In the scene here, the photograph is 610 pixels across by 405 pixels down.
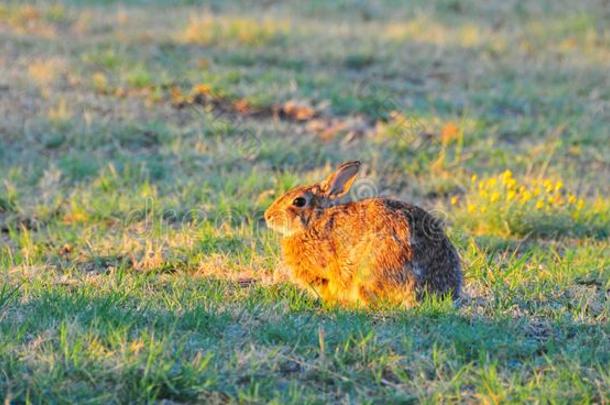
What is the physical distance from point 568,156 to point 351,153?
2.06 m

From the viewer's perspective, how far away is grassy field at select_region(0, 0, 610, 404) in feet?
15.7

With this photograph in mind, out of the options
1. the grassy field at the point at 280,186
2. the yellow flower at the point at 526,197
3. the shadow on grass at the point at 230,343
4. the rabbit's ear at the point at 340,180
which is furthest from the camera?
the yellow flower at the point at 526,197

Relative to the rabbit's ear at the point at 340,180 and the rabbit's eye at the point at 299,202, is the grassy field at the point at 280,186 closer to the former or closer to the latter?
the rabbit's eye at the point at 299,202

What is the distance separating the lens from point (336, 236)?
5898 millimetres

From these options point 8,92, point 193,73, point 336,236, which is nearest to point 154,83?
point 193,73

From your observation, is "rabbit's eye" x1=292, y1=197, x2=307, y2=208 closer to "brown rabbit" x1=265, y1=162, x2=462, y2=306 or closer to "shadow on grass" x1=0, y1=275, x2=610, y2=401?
"brown rabbit" x1=265, y1=162, x2=462, y2=306

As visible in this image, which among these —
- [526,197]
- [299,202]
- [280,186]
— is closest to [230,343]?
[299,202]

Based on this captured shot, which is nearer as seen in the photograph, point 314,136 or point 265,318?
point 265,318

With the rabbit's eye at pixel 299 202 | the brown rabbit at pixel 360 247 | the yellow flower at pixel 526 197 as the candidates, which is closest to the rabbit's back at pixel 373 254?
the brown rabbit at pixel 360 247

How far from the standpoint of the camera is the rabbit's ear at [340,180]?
6.11 meters

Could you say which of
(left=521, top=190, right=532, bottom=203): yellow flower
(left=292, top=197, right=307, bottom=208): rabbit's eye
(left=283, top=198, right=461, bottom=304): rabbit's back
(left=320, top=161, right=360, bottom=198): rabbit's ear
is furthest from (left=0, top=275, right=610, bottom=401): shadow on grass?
(left=521, top=190, right=532, bottom=203): yellow flower

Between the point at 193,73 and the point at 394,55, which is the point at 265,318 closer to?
the point at 193,73

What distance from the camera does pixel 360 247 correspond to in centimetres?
572

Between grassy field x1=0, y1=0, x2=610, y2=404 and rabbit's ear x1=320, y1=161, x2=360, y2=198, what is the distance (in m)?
0.60
